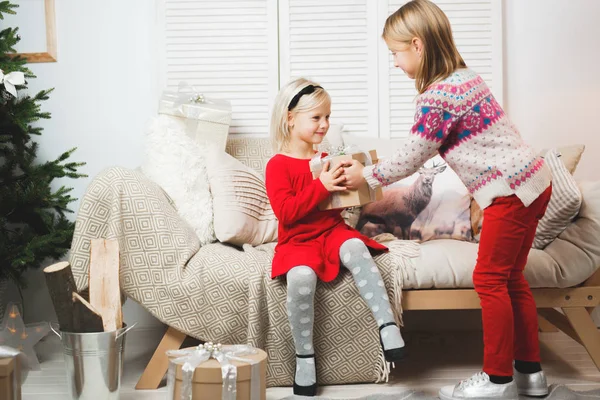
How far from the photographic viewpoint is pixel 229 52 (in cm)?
283

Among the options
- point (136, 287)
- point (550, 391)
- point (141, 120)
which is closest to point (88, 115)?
point (141, 120)

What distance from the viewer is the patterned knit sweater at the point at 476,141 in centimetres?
170

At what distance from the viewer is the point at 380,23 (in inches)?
110

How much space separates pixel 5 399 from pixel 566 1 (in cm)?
268

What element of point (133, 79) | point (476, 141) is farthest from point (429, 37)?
point (133, 79)

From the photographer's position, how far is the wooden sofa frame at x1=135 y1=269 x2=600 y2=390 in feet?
6.42

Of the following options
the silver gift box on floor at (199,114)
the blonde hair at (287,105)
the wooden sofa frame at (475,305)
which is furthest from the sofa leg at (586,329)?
the silver gift box on floor at (199,114)

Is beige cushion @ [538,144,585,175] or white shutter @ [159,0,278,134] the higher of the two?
white shutter @ [159,0,278,134]

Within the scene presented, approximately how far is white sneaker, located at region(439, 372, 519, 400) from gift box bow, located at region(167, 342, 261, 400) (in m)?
0.57

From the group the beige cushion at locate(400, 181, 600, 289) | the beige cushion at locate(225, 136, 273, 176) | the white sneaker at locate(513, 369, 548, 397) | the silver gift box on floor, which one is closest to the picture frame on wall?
the silver gift box on floor

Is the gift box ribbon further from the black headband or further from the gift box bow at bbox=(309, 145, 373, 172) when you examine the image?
the black headband

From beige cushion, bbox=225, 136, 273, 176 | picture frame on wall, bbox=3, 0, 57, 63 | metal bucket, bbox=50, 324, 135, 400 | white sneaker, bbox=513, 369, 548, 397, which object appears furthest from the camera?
picture frame on wall, bbox=3, 0, 57, 63

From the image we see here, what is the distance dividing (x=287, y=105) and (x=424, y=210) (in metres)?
0.67

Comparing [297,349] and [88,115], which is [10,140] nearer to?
[88,115]
